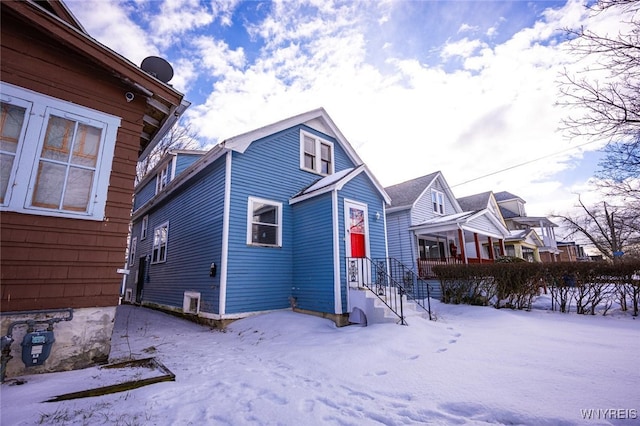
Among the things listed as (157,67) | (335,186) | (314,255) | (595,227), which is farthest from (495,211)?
(157,67)

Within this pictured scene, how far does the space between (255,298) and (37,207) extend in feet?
18.0

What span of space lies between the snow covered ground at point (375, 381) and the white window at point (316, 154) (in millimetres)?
6824

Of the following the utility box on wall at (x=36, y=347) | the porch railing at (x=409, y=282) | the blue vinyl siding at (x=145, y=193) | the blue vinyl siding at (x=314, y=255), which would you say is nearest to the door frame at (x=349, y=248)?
the blue vinyl siding at (x=314, y=255)

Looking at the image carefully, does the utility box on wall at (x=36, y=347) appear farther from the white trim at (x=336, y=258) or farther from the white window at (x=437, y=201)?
the white window at (x=437, y=201)

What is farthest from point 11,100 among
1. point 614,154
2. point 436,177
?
point 436,177

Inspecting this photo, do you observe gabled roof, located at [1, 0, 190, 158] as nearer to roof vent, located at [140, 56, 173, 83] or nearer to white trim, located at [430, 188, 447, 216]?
roof vent, located at [140, 56, 173, 83]

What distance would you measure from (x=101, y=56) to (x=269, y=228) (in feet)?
19.4

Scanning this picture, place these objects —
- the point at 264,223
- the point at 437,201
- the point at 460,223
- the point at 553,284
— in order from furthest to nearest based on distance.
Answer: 1. the point at 437,201
2. the point at 460,223
3. the point at 264,223
4. the point at 553,284

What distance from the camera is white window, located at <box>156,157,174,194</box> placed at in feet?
42.8

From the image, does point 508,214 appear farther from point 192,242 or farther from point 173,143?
point 173,143

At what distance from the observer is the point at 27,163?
385 centimetres

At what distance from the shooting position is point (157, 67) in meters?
5.70

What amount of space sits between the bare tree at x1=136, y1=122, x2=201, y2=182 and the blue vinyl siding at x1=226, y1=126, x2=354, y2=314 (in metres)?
14.7

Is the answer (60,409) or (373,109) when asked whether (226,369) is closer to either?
(60,409)
